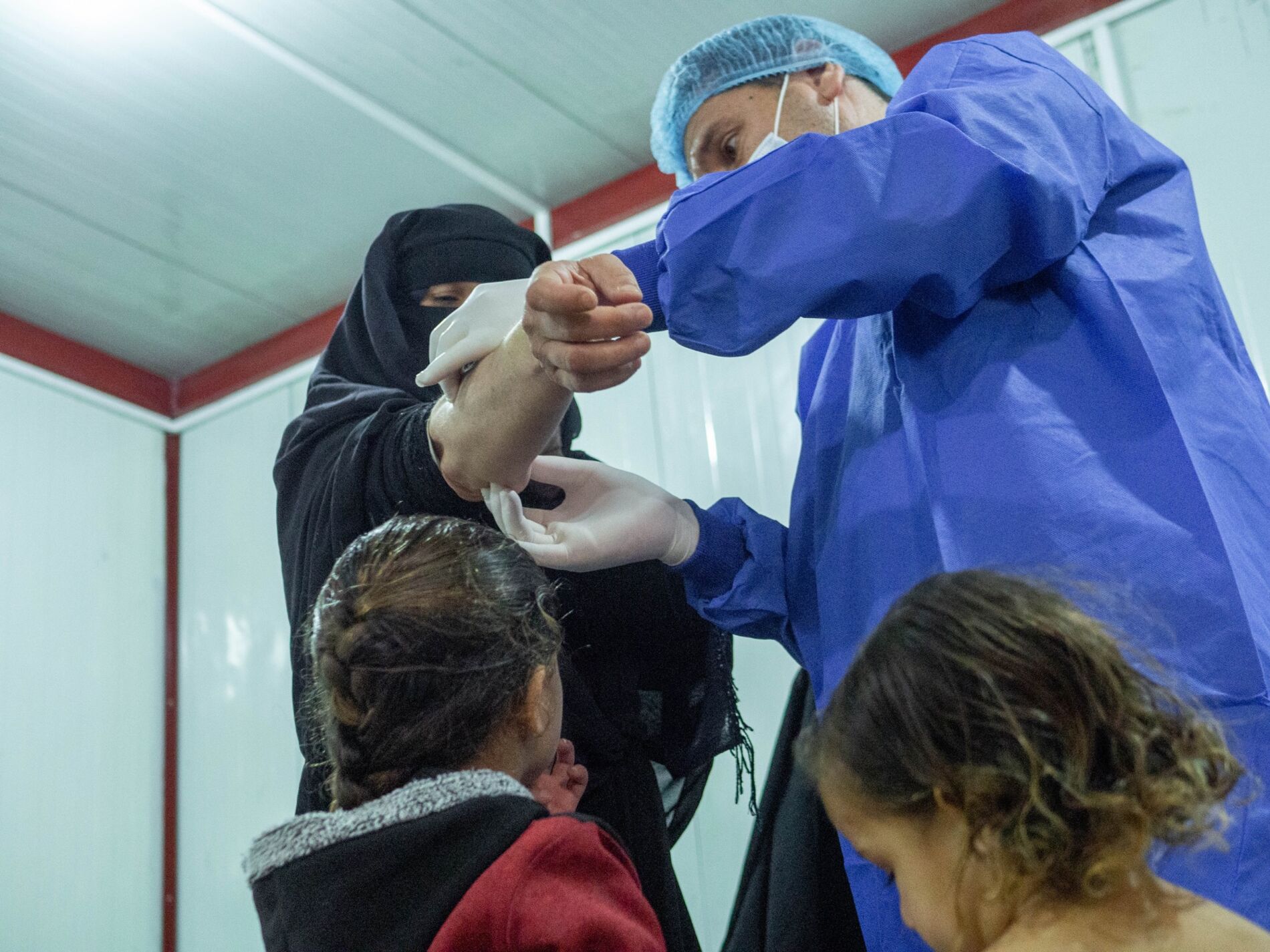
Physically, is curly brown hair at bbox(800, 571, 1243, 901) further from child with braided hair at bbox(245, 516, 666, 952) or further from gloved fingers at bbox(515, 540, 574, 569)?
gloved fingers at bbox(515, 540, 574, 569)

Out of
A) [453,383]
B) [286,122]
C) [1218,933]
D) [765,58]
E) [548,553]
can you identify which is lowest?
[1218,933]

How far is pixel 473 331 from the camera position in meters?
1.12

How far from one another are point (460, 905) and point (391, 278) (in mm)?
902

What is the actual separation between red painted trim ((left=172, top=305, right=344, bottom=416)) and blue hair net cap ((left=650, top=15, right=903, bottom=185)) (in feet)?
4.85

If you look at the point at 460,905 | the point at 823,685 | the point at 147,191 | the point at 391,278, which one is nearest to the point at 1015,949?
the point at 460,905

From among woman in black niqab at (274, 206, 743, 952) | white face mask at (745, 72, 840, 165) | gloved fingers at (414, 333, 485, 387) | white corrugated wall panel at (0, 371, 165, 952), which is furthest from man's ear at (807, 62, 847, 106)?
white corrugated wall panel at (0, 371, 165, 952)

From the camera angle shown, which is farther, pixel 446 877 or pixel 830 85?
pixel 830 85

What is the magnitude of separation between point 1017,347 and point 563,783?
1.84ft

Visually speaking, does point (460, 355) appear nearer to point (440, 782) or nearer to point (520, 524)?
point (520, 524)

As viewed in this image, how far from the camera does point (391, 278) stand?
1551 mm

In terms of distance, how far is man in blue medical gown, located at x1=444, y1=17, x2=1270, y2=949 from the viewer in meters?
0.90

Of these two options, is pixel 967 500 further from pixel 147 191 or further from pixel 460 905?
pixel 147 191

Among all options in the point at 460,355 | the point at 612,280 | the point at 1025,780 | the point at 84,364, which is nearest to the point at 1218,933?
the point at 1025,780

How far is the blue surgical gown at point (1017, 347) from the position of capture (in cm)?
90
